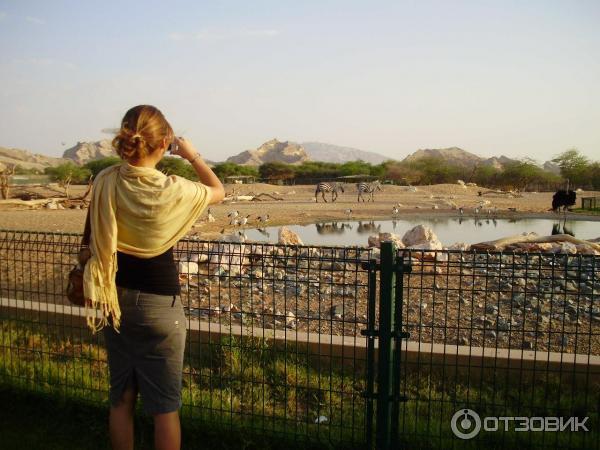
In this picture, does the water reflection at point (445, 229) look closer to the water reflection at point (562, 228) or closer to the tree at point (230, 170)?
the water reflection at point (562, 228)

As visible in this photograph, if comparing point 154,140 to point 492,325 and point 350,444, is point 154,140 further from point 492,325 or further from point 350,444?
point 492,325

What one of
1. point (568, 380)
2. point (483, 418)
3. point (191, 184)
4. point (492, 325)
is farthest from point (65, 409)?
point (492, 325)

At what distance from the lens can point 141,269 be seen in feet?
9.00

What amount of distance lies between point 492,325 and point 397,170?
76819 millimetres

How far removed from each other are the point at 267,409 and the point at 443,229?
68.8 ft

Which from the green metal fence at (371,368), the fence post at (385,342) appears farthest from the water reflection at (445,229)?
the fence post at (385,342)

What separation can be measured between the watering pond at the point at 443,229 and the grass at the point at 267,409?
1361 centimetres

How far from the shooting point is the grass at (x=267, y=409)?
3818 millimetres

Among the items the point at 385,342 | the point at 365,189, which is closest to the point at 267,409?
the point at 385,342

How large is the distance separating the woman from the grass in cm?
112

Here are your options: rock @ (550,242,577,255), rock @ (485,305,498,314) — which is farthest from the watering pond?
rock @ (485,305,498,314)

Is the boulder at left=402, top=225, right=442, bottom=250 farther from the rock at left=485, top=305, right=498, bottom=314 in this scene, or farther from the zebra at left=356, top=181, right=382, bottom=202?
the zebra at left=356, top=181, right=382, bottom=202

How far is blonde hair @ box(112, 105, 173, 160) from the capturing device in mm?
2576

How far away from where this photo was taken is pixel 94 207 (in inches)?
105
